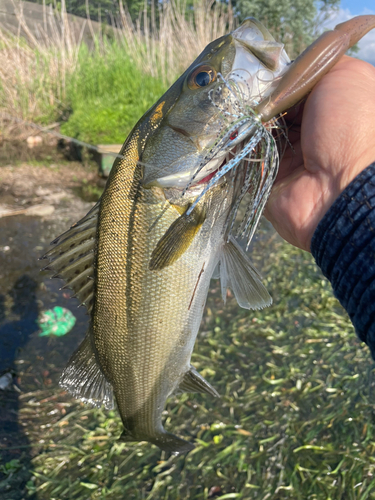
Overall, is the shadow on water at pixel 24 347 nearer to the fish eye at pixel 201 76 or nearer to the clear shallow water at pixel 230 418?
the clear shallow water at pixel 230 418

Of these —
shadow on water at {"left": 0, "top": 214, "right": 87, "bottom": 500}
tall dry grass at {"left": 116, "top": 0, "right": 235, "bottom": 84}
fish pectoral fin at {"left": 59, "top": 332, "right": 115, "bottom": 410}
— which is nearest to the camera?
fish pectoral fin at {"left": 59, "top": 332, "right": 115, "bottom": 410}

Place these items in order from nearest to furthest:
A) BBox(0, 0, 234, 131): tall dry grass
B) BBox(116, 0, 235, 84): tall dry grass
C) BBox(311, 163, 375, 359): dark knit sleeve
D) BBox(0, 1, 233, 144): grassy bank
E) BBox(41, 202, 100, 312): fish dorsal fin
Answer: BBox(311, 163, 375, 359): dark knit sleeve
BBox(41, 202, 100, 312): fish dorsal fin
BBox(0, 1, 233, 144): grassy bank
BBox(0, 0, 234, 131): tall dry grass
BBox(116, 0, 235, 84): tall dry grass

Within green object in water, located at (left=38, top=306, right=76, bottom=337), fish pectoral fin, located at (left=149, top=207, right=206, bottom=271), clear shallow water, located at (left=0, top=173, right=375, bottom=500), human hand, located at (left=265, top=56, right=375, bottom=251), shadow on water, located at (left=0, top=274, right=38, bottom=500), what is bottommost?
green object in water, located at (left=38, top=306, right=76, bottom=337)

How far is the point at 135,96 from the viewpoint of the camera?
8695 mm

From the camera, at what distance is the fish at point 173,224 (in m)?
1.36

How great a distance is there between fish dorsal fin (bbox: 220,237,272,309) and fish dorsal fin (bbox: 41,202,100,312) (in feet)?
2.01

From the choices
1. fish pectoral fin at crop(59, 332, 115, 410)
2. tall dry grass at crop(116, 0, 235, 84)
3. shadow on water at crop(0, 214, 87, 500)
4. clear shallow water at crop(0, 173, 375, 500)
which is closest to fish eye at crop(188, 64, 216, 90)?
fish pectoral fin at crop(59, 332, 115, 410)

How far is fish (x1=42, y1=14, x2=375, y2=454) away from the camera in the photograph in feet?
4.47

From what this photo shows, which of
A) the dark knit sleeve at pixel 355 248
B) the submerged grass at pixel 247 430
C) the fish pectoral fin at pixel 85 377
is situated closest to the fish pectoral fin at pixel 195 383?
the fish pectoral fin at pixel 85 377

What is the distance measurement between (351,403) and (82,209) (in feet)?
17.7

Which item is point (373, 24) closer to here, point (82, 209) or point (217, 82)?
point (217, 82)

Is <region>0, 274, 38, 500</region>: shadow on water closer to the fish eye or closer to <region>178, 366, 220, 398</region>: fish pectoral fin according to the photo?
<region>178, 366, 220, 398</region>: fish pectoral fin

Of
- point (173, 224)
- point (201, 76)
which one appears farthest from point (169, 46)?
point (173, 224)

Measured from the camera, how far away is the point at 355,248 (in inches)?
49.2
